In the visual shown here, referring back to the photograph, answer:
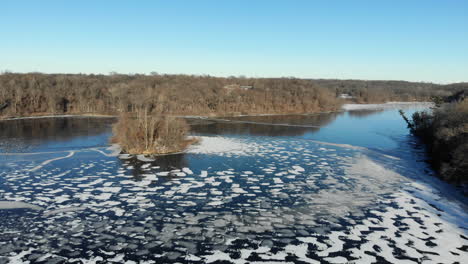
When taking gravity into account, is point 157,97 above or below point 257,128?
above

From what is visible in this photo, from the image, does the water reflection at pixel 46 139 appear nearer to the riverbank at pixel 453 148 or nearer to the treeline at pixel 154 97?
the treeline at pixel 154 97

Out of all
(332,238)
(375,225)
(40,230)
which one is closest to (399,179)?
(375,225)

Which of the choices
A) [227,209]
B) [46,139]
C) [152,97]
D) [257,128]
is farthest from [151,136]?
[152,97]

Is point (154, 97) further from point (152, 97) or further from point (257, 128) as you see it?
point (257, 128)

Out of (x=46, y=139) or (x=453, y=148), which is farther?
(x=46, y=139)

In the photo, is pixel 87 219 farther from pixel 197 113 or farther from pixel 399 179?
pixel 197 113
